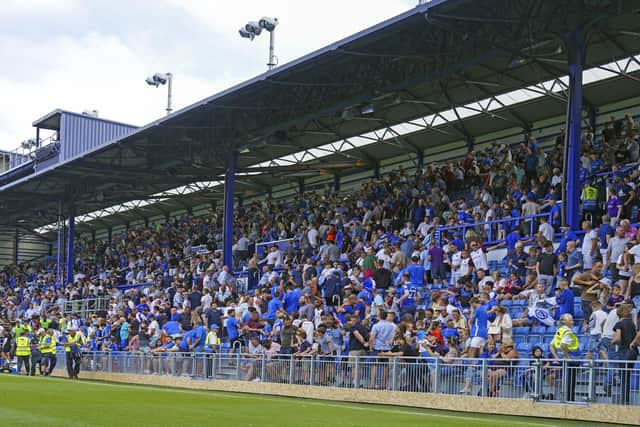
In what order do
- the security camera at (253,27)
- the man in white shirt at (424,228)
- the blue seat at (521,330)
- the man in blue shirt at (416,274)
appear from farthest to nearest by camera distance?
1. the security camera at (253,27)
2. the man in white shirt at (424,228)
3. the man in blue shirt at (416,274)
4. the blue seat at (521,330)

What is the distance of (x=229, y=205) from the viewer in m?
34.3

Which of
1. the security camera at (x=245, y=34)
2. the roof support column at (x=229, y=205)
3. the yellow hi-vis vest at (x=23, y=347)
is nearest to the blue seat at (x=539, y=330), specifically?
the security camera at (x=245, y=34)

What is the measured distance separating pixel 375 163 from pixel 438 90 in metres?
8.68

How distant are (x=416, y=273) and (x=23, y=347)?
15483 millimetres

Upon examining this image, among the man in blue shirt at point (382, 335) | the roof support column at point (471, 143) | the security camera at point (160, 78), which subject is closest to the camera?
the man in blue shirt at point (382, 335)

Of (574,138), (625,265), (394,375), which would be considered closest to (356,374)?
(394,375)

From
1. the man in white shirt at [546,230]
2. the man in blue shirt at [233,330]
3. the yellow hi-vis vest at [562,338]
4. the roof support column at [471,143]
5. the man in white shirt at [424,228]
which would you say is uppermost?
the roof support column at [471,143]

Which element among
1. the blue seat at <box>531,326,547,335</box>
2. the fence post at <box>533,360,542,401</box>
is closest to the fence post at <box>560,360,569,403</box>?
the fence post at <box>533,360,542,401</box>

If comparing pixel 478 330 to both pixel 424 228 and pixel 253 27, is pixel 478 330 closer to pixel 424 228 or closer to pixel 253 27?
pixel 424 228

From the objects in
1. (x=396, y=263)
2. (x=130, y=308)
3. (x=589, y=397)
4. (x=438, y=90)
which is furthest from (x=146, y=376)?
(x=589, y=397)

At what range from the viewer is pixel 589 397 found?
15.1 m

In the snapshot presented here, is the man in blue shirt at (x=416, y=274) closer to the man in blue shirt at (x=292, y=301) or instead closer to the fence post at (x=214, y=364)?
the man in blue shirt at (x=292, y=301)

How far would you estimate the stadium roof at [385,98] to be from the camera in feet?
73.3

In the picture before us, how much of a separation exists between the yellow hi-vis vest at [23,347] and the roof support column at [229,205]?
7.04m
